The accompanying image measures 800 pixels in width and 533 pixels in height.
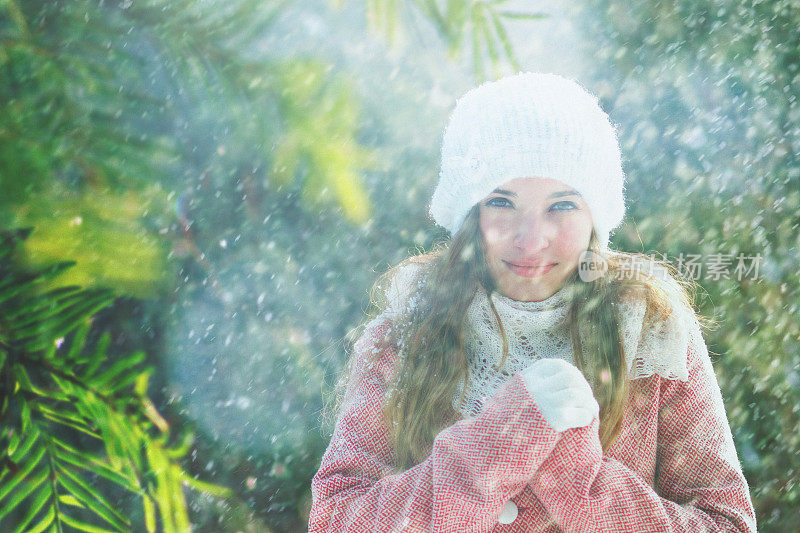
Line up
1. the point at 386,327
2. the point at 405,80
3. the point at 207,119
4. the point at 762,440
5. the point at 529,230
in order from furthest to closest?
the point at 762,440 < the point at 405,80 < the point at 207,119 < the point at 386,327 < the point at 529,230

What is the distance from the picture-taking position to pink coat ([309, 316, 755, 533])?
99 cm

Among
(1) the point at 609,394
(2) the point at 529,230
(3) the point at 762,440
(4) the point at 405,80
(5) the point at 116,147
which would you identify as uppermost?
(5) the point at 116,147

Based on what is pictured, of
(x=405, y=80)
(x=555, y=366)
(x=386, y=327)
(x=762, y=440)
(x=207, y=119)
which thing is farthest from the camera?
(x=762, y=440)

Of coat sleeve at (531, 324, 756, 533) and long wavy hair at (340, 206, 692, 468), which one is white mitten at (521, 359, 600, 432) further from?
long wavy hair at (340, 206, 692, 468)

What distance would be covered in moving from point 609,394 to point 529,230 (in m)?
0.38

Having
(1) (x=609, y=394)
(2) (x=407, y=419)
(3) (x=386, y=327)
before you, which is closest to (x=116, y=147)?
(3) (x=386, y=327)

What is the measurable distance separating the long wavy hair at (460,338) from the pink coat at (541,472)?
0.20ft

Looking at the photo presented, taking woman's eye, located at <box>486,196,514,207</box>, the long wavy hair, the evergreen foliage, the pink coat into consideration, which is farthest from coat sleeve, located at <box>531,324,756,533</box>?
the evergreen foliage

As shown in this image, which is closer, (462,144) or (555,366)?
(555,366)

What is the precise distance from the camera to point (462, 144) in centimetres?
128

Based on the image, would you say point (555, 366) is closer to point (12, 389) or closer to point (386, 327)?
point (386, 327)

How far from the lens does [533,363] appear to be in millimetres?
1108

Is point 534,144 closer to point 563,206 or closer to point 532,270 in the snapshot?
point 563,206

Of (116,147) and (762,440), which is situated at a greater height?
(116,147)
